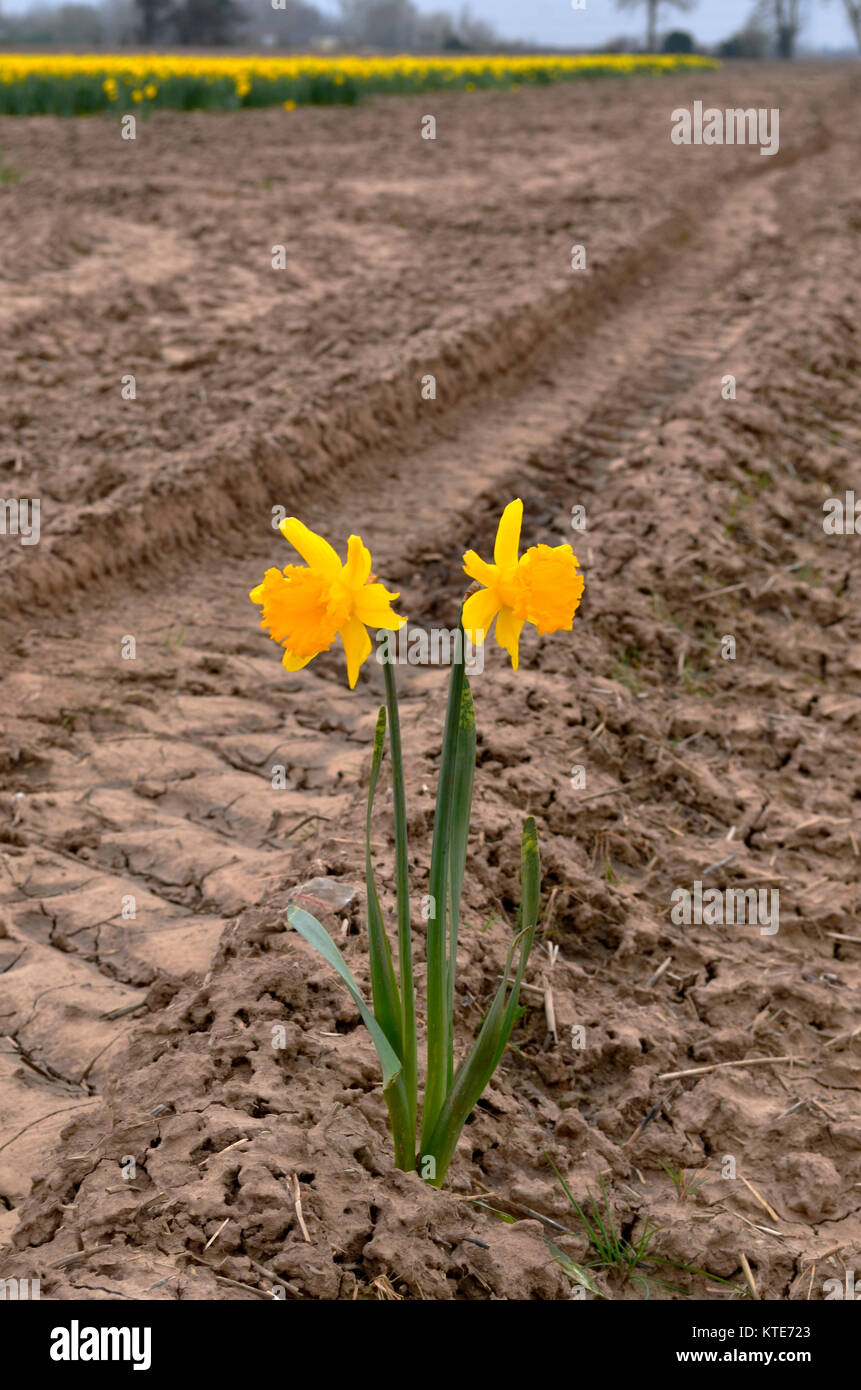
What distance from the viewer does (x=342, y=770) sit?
12.6ft

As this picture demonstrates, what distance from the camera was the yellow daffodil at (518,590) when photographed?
160cm

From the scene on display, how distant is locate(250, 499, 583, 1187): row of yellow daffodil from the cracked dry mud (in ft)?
0.71

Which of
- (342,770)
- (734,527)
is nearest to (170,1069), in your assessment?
(342,770)

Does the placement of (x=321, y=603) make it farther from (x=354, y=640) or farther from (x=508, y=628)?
(x=508, y=628)

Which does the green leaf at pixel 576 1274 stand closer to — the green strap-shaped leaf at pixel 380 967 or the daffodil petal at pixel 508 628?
the green strap-shaped leaf at pixel 380 967

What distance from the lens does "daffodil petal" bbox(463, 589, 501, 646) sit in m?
1.67

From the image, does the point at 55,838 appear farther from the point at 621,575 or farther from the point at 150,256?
the point at 150,256
